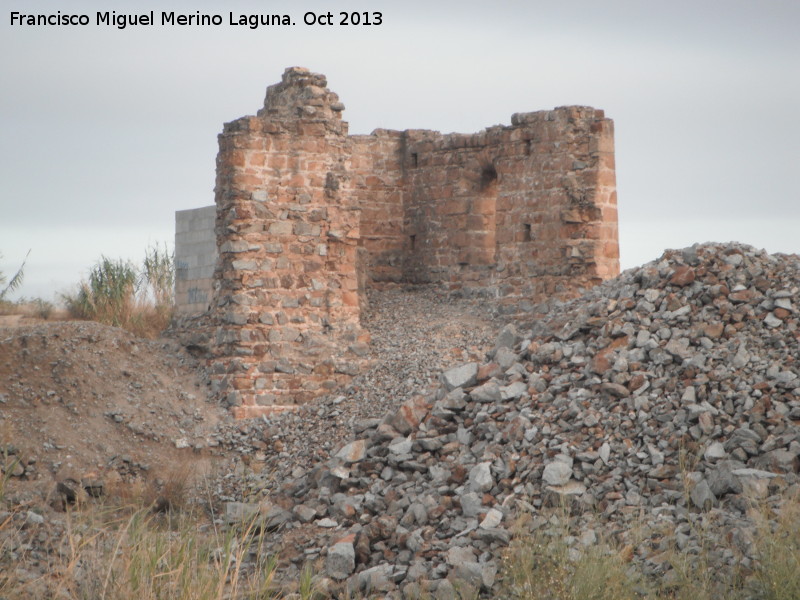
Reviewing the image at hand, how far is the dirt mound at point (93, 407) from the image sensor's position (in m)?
10.6

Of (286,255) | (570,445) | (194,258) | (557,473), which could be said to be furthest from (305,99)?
(557,473)

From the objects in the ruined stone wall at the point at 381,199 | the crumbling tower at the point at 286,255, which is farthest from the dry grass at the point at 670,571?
the ruined stone wall at the point at 381,199

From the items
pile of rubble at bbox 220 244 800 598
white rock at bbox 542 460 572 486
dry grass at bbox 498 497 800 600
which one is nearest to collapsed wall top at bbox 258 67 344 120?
pile of rubble at bbox 220 244 800 598

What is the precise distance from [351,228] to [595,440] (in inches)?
199

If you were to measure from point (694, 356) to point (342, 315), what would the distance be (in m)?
4.75

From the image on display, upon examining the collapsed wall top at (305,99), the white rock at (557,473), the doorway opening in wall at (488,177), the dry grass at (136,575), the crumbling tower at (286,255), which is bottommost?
the dry grass at (136,575)

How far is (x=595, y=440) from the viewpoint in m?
8.48

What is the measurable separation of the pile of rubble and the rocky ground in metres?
0.02

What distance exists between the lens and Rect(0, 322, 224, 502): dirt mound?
417 inches

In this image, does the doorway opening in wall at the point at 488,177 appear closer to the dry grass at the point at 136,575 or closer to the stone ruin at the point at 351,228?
the stone ruin at the point at 351,228

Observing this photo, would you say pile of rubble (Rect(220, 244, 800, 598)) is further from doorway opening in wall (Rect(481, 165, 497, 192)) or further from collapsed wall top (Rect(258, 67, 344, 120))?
doorway opening in wall (Rect(481, 165, 497, 192))

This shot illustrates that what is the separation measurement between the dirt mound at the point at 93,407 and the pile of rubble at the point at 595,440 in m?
1.63

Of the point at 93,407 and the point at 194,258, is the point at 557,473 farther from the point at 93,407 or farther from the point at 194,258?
the point at 194,258

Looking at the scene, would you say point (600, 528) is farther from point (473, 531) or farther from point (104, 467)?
point (104, 467)
